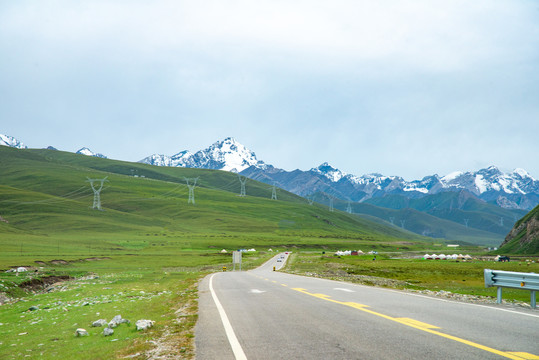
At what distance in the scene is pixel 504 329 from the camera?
39.2 ft

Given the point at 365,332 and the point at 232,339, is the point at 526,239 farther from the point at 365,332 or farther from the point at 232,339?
the point at 232,339

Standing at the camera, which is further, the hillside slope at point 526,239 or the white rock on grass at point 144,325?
the hillside slope at point 526,239

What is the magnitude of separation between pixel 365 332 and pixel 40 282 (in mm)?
48684

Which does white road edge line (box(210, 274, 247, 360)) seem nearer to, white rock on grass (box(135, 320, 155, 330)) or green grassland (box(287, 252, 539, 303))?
white rock on grass (box(135, 320, 155, 330))

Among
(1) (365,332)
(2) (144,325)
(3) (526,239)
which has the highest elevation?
(1) (365,332)

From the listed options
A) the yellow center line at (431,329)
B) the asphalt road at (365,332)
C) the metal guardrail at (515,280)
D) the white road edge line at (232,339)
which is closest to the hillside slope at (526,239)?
the metal guardrail at (515,280)

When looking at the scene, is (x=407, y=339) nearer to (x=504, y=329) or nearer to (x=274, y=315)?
(x=504, y=329)

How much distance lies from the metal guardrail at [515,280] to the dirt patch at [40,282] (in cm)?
4429

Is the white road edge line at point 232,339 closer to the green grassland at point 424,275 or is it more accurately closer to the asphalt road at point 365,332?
the asphalt road at point 365,332

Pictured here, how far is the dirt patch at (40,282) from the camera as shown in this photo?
4551 centimetres

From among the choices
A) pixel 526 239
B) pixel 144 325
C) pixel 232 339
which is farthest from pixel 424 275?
pixel 526 239

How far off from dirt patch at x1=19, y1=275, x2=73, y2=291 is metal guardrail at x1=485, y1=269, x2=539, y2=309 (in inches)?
1744

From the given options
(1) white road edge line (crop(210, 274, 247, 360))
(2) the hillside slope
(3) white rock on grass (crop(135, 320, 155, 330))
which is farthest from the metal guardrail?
(2) the hillside slope

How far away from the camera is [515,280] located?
62.0ft
